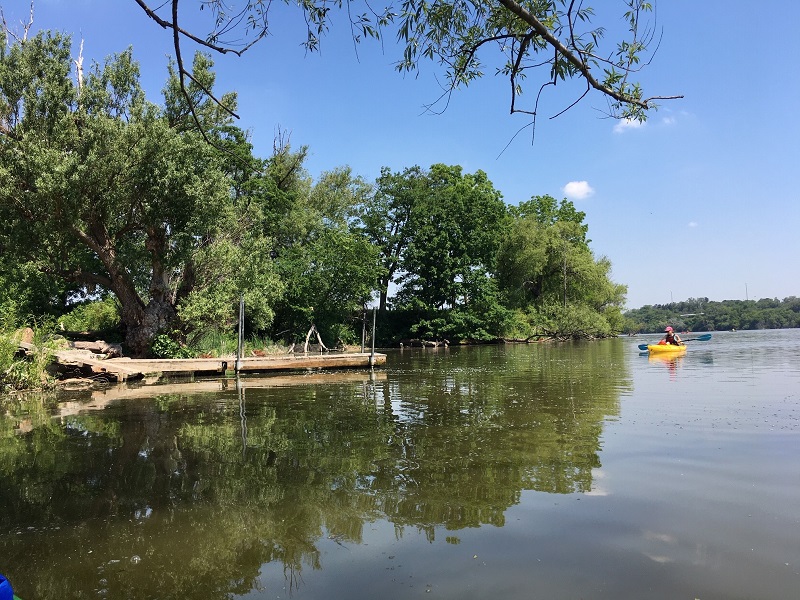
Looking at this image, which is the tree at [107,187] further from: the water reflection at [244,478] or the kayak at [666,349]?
the kayak at [666,349]

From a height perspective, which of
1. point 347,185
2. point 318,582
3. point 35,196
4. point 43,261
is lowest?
point 318,582

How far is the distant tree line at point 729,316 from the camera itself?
10856 centimetres

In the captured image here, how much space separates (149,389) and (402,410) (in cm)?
843

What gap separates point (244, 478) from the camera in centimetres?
607

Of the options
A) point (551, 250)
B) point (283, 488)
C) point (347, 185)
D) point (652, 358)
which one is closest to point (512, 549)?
point (283, 488)

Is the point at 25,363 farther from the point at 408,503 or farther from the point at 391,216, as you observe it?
the point at 391,216

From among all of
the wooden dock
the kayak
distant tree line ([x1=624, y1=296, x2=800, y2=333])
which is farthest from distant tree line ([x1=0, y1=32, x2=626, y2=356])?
distant tree line ([x1=624, y1=296, x2=800, y2=333])

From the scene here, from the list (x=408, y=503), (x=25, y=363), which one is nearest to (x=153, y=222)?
(x=25, y=363)

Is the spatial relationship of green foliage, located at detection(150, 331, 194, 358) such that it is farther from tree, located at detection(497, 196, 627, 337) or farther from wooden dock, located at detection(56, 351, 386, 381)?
tree, located at detection(497, 196, 627, 337)

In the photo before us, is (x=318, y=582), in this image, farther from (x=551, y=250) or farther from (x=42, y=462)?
(x=551, y=250)

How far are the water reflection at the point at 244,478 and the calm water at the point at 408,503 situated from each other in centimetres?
3

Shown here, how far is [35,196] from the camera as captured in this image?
1820 centimetres

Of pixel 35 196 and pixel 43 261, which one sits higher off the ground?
pixel 35 196

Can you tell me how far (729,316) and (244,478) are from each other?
130 meters
